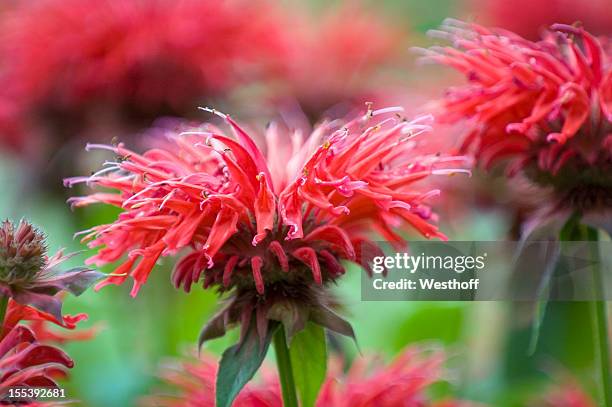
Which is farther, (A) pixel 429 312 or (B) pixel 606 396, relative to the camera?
(A) pixel 429 312

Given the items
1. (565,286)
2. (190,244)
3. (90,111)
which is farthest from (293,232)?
(90,111)

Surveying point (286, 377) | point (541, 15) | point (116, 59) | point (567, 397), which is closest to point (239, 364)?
point (286, 377)

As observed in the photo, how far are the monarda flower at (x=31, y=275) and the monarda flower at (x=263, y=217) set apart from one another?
0.10ft

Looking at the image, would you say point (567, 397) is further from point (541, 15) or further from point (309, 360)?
point (541, 15)

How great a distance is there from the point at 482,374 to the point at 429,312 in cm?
11

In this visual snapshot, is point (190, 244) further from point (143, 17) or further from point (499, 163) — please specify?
point (143, 17)

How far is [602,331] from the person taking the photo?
0.60 metres

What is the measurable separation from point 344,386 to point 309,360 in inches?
4.6

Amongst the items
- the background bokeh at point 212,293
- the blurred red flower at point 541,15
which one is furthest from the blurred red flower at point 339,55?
the blurred red flower at point 541,15

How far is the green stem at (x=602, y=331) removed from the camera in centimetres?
60

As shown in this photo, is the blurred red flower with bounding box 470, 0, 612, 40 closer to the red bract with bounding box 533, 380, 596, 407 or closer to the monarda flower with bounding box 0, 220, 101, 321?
the red bract with bounding box 533, 380, 596, 407

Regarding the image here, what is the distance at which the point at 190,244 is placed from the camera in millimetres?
558

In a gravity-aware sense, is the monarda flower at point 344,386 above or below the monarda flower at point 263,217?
below

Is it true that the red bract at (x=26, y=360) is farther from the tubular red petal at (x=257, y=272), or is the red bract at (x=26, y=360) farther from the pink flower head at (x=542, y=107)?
the pink flower head at (x=542, y=107)
